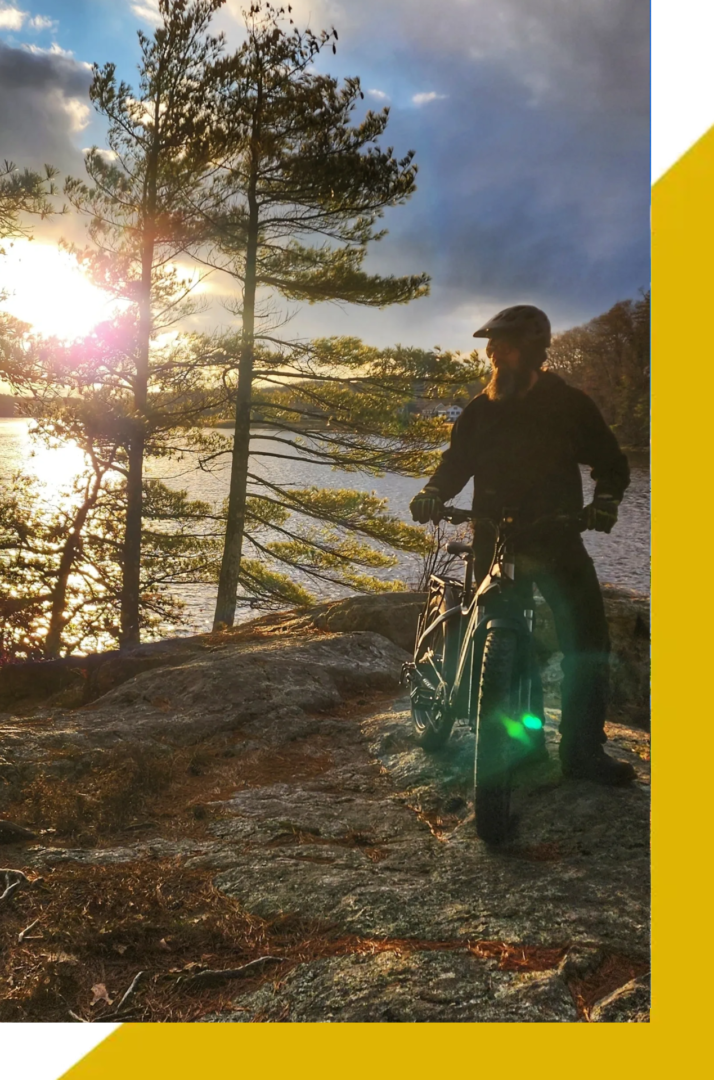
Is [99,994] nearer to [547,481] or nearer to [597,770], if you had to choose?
[597,770]

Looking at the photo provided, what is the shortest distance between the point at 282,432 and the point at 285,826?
129 inches

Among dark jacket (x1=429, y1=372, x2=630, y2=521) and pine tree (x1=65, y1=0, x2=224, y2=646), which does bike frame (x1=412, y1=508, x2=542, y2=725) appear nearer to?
dark jacket (x1=429, y1=372, x2=630, y2=521)

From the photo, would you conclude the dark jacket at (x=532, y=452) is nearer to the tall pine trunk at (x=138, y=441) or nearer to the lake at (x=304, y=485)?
the lake at (x=304, y=485)

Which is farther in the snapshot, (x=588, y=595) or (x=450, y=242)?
(x=450, y=242)

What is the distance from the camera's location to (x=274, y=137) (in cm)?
356

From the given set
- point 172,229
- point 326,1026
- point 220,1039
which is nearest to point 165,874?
point 220,1039

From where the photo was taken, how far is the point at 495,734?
2158 millimetres

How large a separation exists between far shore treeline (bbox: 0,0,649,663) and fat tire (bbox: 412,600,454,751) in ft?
3.00

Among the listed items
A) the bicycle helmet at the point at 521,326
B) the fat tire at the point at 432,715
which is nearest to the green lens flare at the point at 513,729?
the fat tire at the point at 432,715

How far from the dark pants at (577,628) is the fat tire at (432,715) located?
0.43m

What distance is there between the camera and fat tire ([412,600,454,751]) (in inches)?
110

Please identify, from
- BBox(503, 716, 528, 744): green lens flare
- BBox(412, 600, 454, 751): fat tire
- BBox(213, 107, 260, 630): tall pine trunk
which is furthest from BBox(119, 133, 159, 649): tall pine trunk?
BBox(503, 716, 528, 744): green lens flare

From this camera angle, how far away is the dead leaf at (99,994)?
2.11m

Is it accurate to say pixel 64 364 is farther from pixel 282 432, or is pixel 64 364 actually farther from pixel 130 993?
pixel 130 993
